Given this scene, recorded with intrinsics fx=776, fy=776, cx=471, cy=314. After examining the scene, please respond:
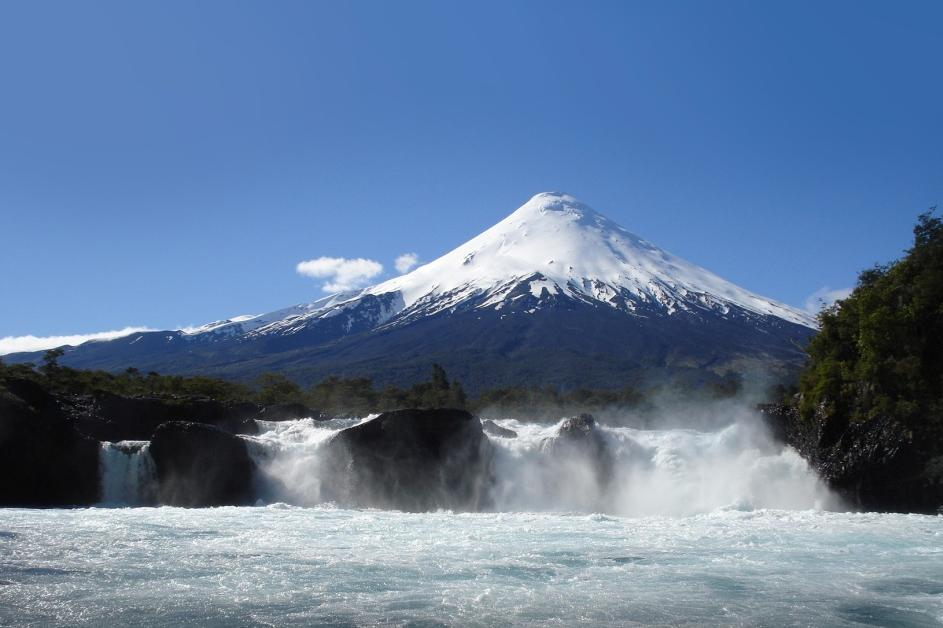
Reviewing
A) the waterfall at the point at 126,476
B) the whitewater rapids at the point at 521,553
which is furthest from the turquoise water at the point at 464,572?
the waterfall at the point at 126,476

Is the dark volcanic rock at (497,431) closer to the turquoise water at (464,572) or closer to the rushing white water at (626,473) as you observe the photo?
the rushing white water at (626,473)

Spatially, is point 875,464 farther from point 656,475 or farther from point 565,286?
point 565,286

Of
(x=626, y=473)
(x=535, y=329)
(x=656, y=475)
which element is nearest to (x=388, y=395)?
(x=626, y=473)

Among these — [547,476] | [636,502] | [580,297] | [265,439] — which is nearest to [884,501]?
[636,502]

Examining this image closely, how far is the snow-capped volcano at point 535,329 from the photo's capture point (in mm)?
122625

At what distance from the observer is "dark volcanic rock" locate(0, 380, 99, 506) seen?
99.7ft

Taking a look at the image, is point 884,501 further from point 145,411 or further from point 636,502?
point 145,411

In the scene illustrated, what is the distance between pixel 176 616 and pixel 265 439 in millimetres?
22822

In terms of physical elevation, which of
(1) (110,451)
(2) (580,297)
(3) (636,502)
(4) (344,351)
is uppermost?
(2) (580,297)

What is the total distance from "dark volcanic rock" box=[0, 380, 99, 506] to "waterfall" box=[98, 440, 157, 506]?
0.34 metres

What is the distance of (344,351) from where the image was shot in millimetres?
144125

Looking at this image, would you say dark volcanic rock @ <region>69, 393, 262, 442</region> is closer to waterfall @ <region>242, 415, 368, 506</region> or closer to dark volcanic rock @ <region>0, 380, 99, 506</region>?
dark volcanic rock @ <region>0, 380, 99, 506</region>

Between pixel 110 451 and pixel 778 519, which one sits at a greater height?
pixel 110 451

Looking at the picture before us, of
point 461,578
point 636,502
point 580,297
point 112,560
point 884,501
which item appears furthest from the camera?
point 580,297
